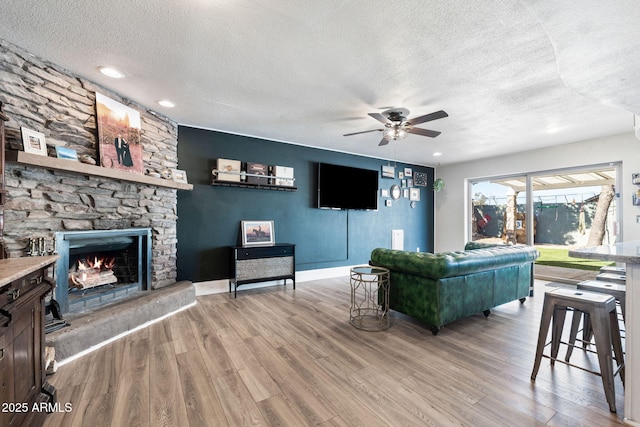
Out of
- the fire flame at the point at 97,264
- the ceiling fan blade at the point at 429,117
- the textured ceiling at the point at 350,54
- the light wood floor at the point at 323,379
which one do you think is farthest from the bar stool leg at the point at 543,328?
the fire flame at the point at 97,264

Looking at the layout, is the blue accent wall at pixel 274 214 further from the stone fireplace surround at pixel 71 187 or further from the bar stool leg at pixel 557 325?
the bar stool leg at pixel 557 325

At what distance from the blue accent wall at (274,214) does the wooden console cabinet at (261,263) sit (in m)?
0.39

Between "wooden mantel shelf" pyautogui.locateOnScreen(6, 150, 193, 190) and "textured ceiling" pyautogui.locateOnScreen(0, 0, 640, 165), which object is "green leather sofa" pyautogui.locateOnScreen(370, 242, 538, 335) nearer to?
"textured ceiling" pyautogui.locateOnScreen(0, 0, 640, 165)

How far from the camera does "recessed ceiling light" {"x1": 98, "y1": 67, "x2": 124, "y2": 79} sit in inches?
98.8

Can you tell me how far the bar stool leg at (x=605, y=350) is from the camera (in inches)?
65.3

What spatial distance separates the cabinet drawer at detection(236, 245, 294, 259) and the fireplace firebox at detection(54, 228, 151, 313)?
3.93ft

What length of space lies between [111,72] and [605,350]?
4.44 m

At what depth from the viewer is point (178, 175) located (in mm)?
3730

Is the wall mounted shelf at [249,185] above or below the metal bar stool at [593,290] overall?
above

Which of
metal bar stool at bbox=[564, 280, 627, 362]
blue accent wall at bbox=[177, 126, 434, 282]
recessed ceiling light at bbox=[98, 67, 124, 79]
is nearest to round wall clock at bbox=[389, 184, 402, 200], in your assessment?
blue accent wall at bbox=[177, 126, 434, 282]

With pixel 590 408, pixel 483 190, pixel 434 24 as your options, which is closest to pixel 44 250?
pixel 434 24

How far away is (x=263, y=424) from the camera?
1.55m

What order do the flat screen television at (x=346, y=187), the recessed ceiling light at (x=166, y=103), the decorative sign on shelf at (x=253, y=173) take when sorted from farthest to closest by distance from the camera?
the flat screen television at (x=346, y=187) < the decorative sign on shelf at (x=253, y=173) < the recessed ceiling light at (x=166, y=103)

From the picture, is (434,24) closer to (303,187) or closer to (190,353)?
(190,353)
